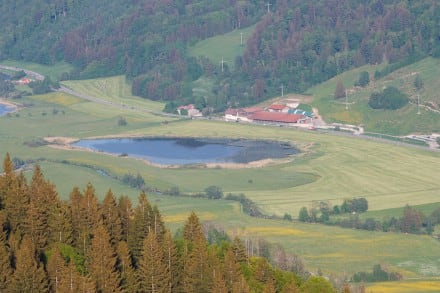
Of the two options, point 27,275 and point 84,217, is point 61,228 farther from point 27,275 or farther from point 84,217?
point 27,275

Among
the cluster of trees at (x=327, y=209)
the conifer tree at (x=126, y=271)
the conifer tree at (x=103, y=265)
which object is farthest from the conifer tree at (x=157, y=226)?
the cluster of trees at (x=327, y=209)

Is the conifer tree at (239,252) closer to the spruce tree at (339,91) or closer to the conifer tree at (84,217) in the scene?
the conifer tree at (84,217)

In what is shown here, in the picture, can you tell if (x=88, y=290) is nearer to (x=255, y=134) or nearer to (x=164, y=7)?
(x=255, y=134)

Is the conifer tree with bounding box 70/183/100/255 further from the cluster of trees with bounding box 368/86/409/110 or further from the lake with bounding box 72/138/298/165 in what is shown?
→ the cluster of trees with bounding box 368/86/409/110

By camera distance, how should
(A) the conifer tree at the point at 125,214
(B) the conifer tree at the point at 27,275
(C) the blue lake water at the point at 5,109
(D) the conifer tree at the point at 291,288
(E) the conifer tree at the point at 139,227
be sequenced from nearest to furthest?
1. (B) the conifer tree at the point at 27,275
2. (D) the conifer tree at the point at 291,288
3. (E) the conifer tree at the point at 139,227
4. (A) the conifer tree at the point at 125,214
5. (C) the blue lake water at the point at 5,109

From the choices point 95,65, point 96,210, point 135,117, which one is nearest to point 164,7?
point 95,65
